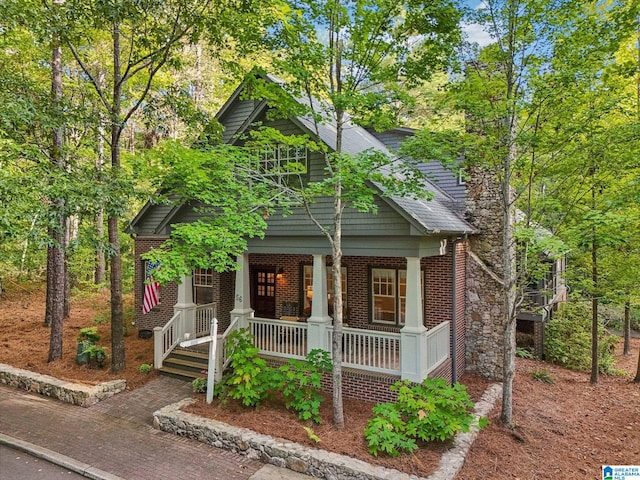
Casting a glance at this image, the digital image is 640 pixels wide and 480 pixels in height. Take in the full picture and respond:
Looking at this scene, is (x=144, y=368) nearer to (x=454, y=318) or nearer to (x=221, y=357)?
(x=221, y=357)

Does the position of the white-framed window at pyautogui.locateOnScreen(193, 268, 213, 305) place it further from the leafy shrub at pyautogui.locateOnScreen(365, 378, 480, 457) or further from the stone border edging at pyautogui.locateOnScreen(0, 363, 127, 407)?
the leafy shrub at pyautogui.locateOnScreen(365, 378, 480, 457)

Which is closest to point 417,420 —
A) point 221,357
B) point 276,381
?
point 276,381

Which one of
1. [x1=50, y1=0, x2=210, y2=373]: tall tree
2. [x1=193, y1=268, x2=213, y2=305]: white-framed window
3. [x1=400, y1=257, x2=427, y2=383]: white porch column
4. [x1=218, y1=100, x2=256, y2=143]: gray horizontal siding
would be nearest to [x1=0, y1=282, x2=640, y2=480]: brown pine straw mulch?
[x1=400, y1=257, x2=427, y2=383]: white porch column

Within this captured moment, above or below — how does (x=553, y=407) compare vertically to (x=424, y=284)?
below

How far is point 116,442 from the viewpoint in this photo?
23.5ft

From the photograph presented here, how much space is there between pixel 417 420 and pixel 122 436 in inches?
218

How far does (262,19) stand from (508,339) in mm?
7869

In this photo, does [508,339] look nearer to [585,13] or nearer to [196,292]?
[585,13]

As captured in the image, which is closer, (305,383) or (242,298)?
(305,383)

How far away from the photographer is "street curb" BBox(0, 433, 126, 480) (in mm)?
6188

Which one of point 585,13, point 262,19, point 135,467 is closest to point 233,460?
point 135,467

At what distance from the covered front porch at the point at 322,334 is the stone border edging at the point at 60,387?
1.39 m

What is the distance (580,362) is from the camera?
1294cm

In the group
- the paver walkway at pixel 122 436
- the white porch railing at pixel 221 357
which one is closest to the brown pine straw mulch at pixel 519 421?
the paver walkway at pixel 122 436
